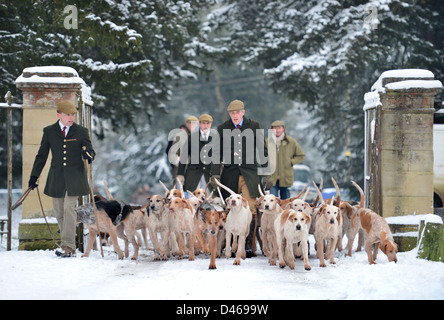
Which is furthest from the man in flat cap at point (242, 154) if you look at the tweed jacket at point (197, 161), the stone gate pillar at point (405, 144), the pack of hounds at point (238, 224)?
the stone gate pillar at point (405, 144)

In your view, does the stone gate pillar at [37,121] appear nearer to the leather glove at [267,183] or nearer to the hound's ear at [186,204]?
the hound's ear at [186,204]

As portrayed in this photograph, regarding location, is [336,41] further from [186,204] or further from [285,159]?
[186,204]

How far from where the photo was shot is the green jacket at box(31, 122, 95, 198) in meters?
8.86

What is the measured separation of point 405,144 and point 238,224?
2977mm

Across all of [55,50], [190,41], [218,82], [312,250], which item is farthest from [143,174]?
[312,250]

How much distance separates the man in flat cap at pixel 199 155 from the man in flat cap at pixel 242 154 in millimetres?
1102

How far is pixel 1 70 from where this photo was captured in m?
14.0

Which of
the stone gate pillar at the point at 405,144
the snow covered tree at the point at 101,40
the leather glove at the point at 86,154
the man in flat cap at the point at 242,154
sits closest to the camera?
the leather glove at the point at 86,154

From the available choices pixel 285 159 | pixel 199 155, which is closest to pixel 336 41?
pixel 285 159

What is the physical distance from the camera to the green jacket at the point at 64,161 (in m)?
8.86

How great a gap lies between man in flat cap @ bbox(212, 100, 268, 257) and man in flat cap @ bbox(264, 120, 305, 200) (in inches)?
67.7

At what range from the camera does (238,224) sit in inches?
347
